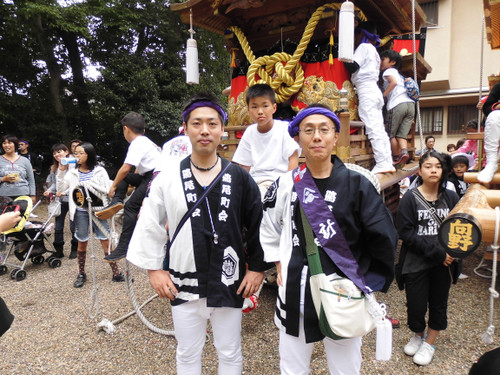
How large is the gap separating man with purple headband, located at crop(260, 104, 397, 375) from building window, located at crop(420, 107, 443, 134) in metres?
16.1

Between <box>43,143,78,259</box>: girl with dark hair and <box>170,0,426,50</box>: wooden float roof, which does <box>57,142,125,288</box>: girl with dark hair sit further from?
<box>170,0,426,50</box>: wooden float roof

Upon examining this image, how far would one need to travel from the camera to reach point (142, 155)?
3887 mm

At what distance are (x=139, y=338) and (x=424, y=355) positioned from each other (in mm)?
2963

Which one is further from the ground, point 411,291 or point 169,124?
point 169,124

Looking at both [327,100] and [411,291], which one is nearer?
[411,291]

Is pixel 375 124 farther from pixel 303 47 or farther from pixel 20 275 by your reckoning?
pixel 20 275

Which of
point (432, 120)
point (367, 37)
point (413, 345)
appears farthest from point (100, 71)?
point (432, 120)

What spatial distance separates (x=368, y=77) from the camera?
492 centimetres

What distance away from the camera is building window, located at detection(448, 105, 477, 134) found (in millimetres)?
14758

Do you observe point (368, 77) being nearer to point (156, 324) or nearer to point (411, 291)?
point (411, 291)

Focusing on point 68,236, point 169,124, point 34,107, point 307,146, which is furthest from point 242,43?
point 34,107

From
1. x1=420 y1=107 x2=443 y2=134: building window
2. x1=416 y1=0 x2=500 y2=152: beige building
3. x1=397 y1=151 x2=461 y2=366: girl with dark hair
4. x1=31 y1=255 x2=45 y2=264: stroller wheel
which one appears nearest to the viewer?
x1=397 y1=151 x2=461 y2=366: girl with dark hair

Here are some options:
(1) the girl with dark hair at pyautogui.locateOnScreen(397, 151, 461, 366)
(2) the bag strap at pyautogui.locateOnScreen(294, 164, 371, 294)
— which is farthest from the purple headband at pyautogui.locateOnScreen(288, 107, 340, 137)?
(1) the girl with dark hair at pyautogui.locateOnScreen(397, 151, 461, 366)

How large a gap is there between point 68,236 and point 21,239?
9.20 feet
